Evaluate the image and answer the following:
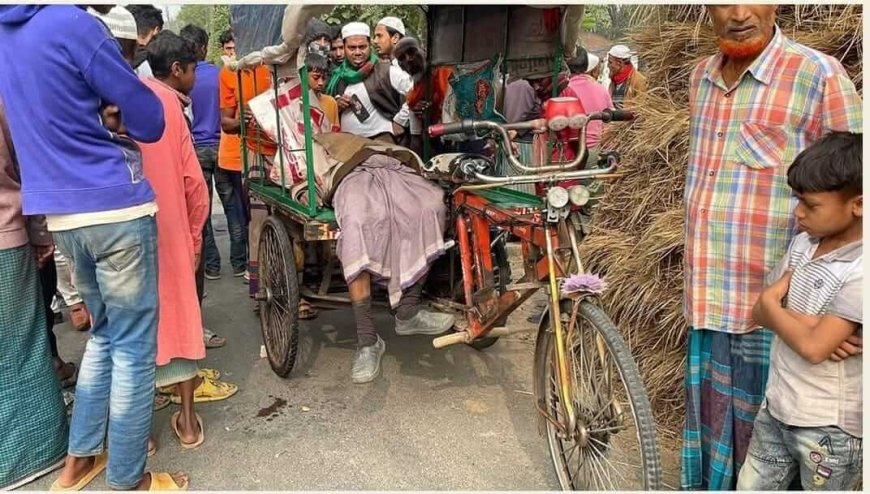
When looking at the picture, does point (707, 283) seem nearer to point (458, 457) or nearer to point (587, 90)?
point (458, 457)

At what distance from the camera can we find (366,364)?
3.21m

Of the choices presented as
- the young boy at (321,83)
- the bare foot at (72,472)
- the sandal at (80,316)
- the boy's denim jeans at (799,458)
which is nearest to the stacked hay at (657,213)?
the boy's denim jeans at (799,458)

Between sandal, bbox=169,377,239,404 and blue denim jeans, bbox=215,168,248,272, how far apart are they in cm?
219

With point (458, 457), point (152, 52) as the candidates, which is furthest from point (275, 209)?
point (458, 457)

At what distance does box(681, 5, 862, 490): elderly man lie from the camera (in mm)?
1845

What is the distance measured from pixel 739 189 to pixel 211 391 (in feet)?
8.25

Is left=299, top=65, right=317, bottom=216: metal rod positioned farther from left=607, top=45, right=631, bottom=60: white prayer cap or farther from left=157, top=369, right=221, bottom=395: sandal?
left=607, top=45, right=631, bottom=60: white prayer cap

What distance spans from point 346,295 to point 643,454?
2040 mm

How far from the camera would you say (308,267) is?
12.8 ft

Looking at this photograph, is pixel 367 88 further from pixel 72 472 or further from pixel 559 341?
pixel 72 472

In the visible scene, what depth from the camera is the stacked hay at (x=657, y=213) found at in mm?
2693

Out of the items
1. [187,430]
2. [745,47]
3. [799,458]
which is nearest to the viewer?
[799,458]

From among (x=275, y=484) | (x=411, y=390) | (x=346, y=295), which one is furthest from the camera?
(x=346, y=295)

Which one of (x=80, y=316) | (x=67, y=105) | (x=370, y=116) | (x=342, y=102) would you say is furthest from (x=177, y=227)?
(x=370, y=116)
